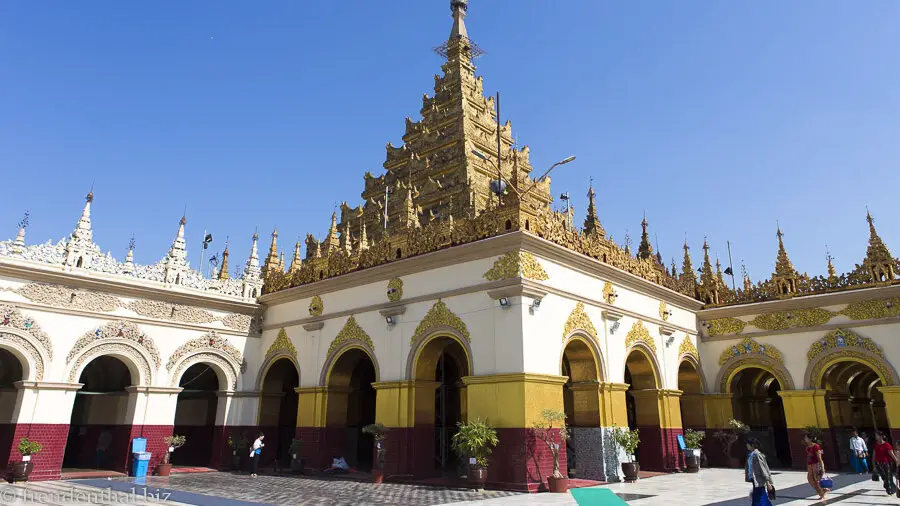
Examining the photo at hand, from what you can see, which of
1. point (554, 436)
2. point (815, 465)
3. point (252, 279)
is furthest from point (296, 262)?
point (815, 465)

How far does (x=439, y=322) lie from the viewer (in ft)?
47.4

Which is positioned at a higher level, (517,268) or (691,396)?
(517,268)

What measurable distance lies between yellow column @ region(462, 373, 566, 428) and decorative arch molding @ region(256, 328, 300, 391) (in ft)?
23.6

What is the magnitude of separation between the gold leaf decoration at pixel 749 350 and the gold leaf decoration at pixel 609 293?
621 cm

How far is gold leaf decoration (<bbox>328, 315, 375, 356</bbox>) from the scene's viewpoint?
16.1m

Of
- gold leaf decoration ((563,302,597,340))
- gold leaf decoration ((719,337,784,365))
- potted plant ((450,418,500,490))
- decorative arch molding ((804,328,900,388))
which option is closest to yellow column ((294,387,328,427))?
potted plant ((450,418,500,490))

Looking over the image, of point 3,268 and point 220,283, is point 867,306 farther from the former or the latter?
point 3,268

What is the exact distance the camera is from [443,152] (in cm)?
2495

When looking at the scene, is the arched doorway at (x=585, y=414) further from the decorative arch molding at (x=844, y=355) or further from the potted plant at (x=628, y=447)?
the decorative arch molding at (x=844, y=355)

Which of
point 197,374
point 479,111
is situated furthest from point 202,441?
point 479,111

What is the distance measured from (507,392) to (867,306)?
38.3 ft

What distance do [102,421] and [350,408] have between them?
7196 millimetres

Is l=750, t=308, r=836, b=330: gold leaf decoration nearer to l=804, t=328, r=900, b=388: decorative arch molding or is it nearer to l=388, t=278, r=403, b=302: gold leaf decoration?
l=804, t=328, r=900, b=388: decorative arch molding

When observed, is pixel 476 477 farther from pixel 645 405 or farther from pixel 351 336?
pixel 645 405
